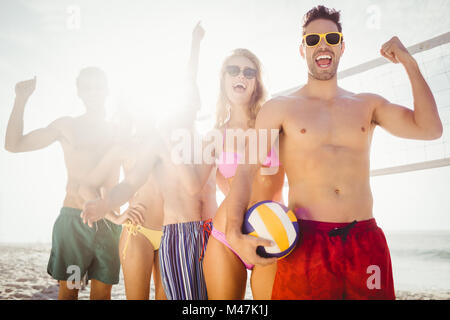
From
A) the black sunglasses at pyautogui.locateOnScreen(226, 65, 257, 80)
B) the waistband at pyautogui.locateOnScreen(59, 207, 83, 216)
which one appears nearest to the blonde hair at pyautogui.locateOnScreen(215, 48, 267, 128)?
Answer: the black sunglasses at pyautogui.locateOnScreen(226, 65, 257, 80)

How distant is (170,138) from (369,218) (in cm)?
151

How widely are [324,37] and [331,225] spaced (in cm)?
113

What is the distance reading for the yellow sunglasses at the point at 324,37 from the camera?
2.03 m

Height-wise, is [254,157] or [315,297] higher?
[254,157]

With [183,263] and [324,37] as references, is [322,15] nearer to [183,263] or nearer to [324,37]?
[324,37]

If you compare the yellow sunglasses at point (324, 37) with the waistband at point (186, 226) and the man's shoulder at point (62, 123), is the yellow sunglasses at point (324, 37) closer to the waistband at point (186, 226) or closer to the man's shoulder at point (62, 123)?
the waistband at point (186, 226)

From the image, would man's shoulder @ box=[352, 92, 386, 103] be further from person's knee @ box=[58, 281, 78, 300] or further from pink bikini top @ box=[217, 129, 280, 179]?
person's knee @ box=[58, 281, 78, 300]

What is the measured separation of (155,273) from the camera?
10.1ft

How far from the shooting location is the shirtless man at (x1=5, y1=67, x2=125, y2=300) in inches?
132

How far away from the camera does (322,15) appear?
216 cm

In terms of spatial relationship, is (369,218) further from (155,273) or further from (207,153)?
(155,273)

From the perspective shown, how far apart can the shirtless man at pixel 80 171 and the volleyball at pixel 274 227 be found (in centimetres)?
222
